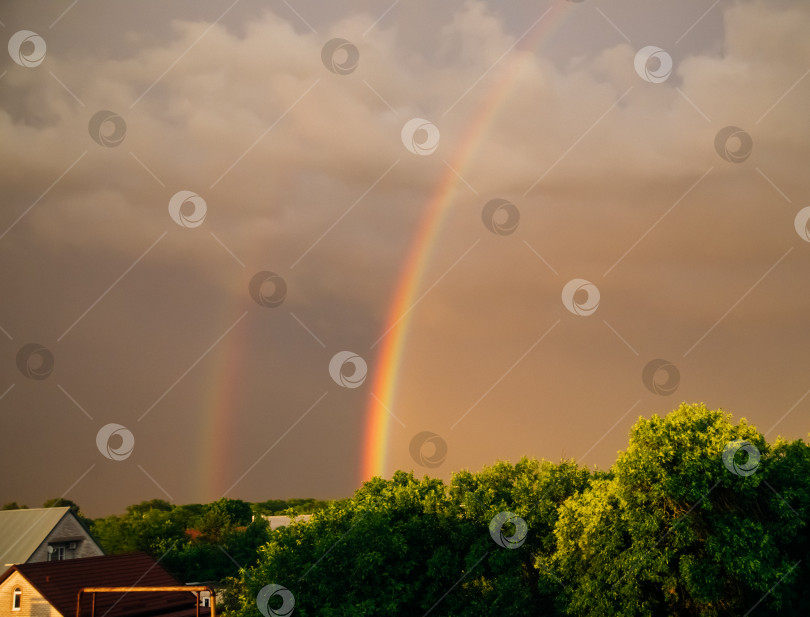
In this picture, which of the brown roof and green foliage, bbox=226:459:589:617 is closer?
green foliage, bbox=226:459:589:617

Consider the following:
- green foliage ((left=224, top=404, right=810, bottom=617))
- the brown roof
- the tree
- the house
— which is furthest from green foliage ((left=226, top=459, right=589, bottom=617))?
the house

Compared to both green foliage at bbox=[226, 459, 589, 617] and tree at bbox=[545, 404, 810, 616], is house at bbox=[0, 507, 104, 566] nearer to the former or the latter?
green foliage at bbox=[226, 459, 589, 617]

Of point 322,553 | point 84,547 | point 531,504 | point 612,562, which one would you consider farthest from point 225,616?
point 84,547

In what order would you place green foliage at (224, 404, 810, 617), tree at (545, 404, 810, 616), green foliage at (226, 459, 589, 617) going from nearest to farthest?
tree at (545, 404, 810, 616)
green foliage at (224, 404, 810, 617)
green foliage at (226, 459, 589, 617)

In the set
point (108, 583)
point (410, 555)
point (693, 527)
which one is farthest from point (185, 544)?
point (693, 527)

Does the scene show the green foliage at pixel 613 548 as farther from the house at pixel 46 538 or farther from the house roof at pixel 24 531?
the house roof at pixel 24 531

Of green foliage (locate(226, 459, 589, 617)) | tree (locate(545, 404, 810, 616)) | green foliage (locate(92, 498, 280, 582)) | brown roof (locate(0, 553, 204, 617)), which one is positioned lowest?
tree (locate(545, 404, 810, 616))

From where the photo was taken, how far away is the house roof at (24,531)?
66.5 m

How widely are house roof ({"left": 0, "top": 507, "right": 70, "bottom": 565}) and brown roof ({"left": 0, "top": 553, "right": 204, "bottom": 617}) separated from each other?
82.1 feet

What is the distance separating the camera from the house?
66.4m

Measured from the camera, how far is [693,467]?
32.1 m

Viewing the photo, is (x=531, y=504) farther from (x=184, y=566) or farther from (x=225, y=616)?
(x=184, y=566)

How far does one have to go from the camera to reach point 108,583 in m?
43.3

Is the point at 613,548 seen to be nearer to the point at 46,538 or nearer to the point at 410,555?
the point at 410,555
